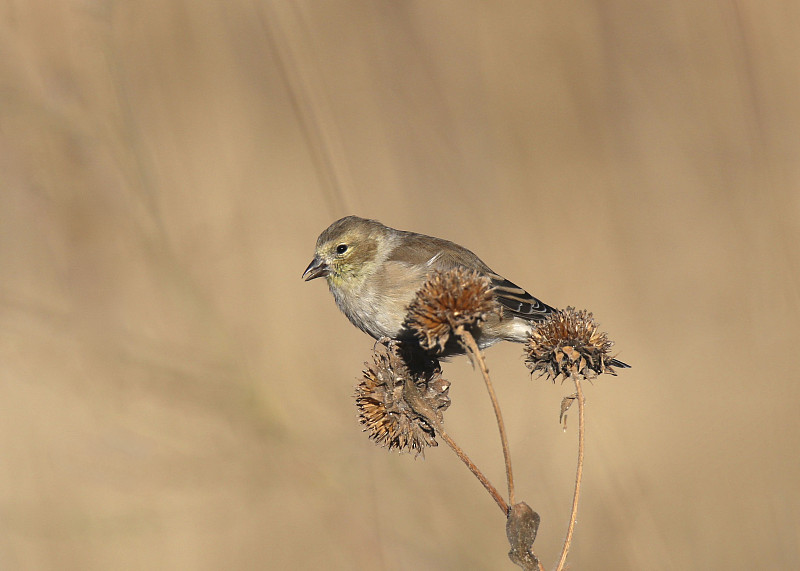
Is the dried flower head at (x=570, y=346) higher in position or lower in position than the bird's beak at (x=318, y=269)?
lower

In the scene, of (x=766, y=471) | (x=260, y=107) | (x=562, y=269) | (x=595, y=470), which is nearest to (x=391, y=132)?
(x=260, y=107)

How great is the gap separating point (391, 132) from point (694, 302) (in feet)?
7.82

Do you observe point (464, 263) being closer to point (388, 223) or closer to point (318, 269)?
point (318, 269)

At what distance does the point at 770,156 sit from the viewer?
4379 millimetres

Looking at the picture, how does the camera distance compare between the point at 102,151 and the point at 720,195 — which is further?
the point at 720,195

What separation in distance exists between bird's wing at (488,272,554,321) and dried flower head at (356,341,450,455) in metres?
0.94

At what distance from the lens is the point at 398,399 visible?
8.42ft

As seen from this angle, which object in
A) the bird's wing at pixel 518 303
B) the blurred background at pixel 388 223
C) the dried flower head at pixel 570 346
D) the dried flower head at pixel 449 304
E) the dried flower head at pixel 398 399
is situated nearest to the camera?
the dried flower head at pixel 449 304

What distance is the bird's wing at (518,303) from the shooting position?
3537 mm

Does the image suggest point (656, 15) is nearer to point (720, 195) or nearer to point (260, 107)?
point (720, 195)

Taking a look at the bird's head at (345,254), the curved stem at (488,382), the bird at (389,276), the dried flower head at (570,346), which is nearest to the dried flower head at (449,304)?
the curved stem at (488,382)

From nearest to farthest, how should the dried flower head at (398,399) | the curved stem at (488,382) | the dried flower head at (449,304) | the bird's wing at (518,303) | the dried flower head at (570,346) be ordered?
1. the curved stem at (488,382)
2. the dried flower head at (449,304)
3. the dried flower head at (570,346)
4. the dried flower head at (398,399)
5. the bird's wing at (518,303)

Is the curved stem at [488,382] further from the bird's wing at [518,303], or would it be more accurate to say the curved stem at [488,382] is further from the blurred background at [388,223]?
the blurred background at [388,223]

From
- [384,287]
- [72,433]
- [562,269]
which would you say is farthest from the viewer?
[562,269]
